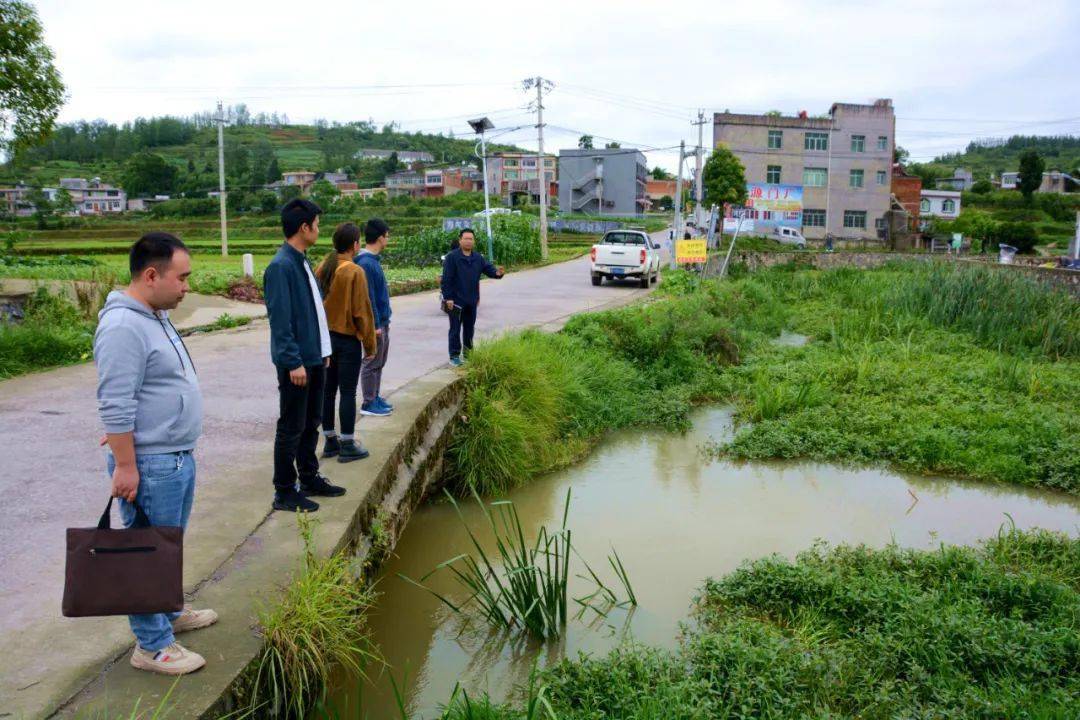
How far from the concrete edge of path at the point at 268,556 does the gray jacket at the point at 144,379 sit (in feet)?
2.90

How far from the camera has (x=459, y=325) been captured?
9.23 meters

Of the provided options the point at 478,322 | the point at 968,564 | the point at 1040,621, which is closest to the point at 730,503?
the point at 968,564

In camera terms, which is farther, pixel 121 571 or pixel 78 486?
pixel 78 486

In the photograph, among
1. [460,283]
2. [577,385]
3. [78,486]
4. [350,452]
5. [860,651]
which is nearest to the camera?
[860,651]

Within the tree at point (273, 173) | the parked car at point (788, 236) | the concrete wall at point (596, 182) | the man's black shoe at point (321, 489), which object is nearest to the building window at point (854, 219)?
the parked car at point (788, 236)

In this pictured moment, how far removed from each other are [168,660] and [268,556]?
3.61 ft

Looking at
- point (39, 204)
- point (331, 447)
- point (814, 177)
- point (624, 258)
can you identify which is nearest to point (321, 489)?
point (331, 447)

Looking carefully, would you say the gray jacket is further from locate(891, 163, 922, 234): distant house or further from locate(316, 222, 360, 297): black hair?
locate(891, 163, 922, 234): distant house

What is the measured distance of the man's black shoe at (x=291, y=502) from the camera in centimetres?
480

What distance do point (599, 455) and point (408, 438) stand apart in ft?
9.62

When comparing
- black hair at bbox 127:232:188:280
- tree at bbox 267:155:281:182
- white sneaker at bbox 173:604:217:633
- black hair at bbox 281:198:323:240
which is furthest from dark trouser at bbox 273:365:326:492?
tree at bbox 267:155:281:182

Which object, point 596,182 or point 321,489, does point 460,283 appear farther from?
point 596,182

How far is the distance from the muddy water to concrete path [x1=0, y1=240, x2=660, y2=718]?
1.12m

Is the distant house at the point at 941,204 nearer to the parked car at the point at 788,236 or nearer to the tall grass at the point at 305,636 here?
the parked car at the point at 788,236
